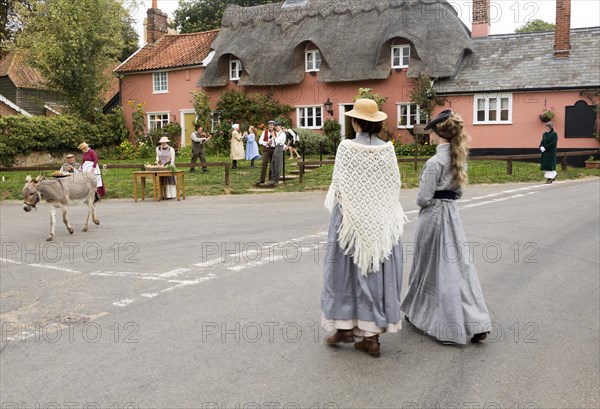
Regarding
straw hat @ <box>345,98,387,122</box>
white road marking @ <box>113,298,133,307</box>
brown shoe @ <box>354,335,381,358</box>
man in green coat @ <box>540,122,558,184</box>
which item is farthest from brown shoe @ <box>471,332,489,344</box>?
man in green coat @ <box>540,122,558,184</box>

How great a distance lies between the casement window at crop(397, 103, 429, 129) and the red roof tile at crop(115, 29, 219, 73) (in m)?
13.0

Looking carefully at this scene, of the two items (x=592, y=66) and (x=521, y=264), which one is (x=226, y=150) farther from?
(x=521, y=264)

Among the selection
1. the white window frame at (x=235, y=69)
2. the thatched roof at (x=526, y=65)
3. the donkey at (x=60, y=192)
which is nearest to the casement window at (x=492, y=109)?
the thatched roof at (x=526, y=65)

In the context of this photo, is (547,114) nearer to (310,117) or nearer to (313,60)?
(310,117)

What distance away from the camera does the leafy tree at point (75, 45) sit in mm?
34812

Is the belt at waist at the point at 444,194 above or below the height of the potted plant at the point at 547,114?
below

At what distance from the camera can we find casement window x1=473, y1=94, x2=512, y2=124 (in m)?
29.8

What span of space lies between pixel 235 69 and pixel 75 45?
29.7 feet

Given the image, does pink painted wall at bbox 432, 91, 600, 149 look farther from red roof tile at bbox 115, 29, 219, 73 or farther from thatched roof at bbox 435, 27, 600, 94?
red roof tile at bbox 115, 29, 219, 73

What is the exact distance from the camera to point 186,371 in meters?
4.84

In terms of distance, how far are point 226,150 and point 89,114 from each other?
9.31 metres

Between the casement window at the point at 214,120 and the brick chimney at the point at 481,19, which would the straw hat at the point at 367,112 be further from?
the brick chimney at the point at 481,19

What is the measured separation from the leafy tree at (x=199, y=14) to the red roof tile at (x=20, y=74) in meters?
14.4

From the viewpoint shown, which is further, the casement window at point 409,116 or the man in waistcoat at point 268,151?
the casement window at point 409,116
